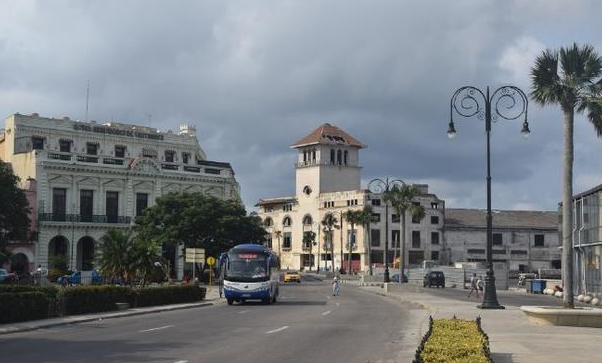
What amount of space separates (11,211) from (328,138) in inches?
3192

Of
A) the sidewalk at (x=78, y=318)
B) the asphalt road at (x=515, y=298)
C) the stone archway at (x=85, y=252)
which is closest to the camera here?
the sidewalk at (x=78, y=318)

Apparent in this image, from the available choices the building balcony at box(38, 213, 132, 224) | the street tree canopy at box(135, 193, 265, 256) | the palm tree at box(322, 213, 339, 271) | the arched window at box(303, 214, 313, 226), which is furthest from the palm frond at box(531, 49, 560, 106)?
the arched window at box(303, 214, 313, 226)

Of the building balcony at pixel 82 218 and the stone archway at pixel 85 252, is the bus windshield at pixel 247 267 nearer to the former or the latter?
the building balcony at pixel 82 218

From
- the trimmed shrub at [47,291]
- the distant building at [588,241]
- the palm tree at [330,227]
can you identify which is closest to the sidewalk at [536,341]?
the trimmed shrub at [47,291]

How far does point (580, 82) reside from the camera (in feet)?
106

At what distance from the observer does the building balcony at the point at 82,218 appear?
237 feet

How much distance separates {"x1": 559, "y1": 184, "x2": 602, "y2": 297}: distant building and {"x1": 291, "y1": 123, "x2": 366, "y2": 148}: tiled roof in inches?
3408

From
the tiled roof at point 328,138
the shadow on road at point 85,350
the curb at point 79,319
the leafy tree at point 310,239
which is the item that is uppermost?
the tiled roof at point 328,138

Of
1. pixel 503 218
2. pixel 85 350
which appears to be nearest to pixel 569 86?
pixel 85 350

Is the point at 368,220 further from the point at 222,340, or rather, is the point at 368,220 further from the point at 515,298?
the point at 222,340

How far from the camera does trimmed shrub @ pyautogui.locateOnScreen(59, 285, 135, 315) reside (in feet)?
96.1

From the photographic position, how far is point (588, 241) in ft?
157

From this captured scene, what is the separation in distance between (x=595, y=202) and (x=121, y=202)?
46.5 metres

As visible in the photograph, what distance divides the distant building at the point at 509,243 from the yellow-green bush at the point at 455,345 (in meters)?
111
